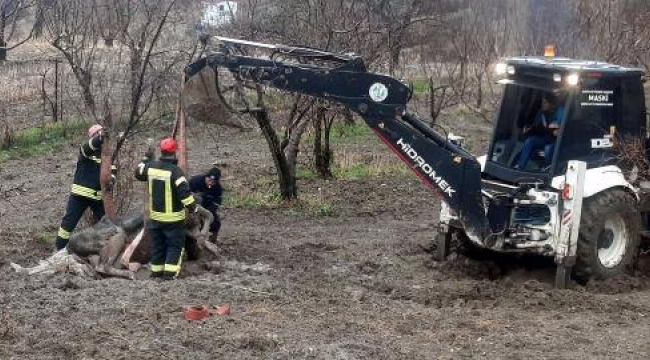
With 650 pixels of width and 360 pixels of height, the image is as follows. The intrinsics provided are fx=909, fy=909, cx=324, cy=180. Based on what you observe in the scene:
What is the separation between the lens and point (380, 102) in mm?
9062

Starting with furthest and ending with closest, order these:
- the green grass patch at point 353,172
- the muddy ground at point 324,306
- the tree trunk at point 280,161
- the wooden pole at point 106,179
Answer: the green grass patch at point 353,172 → the tree trunk at point 280,161 → the wooden pole at point 106,179 → the muddy ground at point 324,306

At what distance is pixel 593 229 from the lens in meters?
9.22

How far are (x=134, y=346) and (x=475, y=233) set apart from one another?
386cm

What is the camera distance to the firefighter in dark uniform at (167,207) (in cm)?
917

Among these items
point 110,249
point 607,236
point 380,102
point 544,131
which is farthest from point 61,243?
point 607,236

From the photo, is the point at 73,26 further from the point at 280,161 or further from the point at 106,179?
the point at 106,179

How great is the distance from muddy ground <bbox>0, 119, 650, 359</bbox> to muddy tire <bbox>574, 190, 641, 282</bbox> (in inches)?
7.1

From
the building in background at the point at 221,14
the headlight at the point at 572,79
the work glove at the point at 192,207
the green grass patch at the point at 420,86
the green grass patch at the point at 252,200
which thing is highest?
the building in background at the point at 221,14

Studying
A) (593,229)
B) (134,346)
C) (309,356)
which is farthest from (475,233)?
(134,346)

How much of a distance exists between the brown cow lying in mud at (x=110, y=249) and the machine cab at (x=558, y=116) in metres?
3.34

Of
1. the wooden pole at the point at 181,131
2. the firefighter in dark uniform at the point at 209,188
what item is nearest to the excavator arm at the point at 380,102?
the wooden pole at the point at 181,131

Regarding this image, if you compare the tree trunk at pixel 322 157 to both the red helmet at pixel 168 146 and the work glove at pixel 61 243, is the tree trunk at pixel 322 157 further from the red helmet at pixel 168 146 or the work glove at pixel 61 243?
the red helmet at pixel 168 146

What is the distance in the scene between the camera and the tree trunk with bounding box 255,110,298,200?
12602 mm

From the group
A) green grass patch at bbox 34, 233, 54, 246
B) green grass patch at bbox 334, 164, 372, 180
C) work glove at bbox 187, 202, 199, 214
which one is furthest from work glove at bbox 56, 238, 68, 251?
green grass patch at bbox 334, 164, 372, 180
